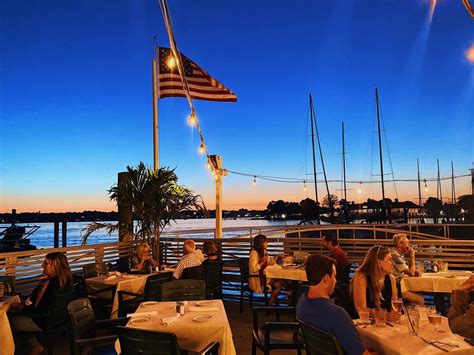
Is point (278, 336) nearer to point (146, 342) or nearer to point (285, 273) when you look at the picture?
point (146, 342)

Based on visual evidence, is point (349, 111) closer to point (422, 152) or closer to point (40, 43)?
point (422, 152)

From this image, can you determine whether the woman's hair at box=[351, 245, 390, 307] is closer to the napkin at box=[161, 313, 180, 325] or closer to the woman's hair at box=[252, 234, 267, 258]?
the napkin at box=[161, 313, 180, 325]

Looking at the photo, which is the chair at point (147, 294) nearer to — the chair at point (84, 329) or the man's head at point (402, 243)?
the chair at point (84, 329)

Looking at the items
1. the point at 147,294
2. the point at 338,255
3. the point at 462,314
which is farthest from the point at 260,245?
the point at 462,314

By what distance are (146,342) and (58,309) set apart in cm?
224

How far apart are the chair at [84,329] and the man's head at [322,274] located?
1.86 meters

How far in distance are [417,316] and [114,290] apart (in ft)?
14.3

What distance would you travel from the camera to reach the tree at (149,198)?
8531 millimetres

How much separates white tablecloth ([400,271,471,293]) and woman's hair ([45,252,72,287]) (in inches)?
175

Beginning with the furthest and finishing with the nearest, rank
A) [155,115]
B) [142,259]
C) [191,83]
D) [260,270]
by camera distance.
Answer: [155,115] < [191,83] < [142,259] < [260,270]

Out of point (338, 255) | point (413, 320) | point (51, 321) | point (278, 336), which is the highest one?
point (338, 255)

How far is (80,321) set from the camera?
12.2 feet

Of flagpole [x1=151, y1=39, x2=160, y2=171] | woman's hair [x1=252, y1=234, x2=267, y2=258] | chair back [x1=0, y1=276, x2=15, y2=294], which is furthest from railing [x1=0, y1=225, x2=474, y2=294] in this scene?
flagpole [x1=151, y1=39, x2=160, y2=171]

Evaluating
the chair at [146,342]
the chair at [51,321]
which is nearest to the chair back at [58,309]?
the chair at [51,321]
